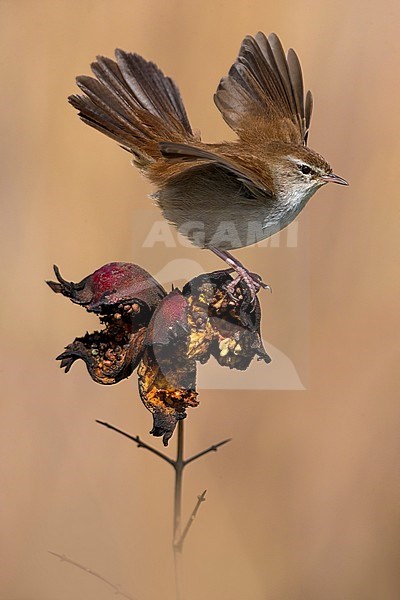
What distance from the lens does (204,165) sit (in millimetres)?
1188

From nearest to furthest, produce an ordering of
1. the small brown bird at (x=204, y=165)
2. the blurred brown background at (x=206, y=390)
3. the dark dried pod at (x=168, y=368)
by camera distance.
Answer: the dark dried pod at (x=168, y=368), the small brown bird at (x=204, y=165), the blurred brown background at (x=206, y=390)

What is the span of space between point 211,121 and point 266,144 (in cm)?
25

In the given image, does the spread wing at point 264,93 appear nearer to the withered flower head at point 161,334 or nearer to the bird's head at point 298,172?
the bird's head at point 298,172

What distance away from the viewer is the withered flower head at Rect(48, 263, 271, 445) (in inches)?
40.3

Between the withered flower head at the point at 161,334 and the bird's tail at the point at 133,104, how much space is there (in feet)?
0.85

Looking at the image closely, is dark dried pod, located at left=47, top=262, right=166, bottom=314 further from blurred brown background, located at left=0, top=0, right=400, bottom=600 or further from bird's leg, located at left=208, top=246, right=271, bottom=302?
blurred brown background, located at left=0, top=0, right=400, bottom=600

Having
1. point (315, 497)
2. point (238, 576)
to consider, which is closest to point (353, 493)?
point (315, 497)

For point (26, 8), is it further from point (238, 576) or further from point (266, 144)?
point (238, 576)

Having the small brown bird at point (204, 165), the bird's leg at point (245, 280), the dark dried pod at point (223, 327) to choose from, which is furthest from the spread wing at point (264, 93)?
the dark dried pod at point (223, 327)

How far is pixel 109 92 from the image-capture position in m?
1.24

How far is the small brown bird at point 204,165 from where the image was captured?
4.07 ft

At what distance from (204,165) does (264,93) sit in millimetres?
240

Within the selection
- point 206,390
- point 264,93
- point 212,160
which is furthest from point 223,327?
point 206,390

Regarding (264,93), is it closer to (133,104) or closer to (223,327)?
(133,104)
